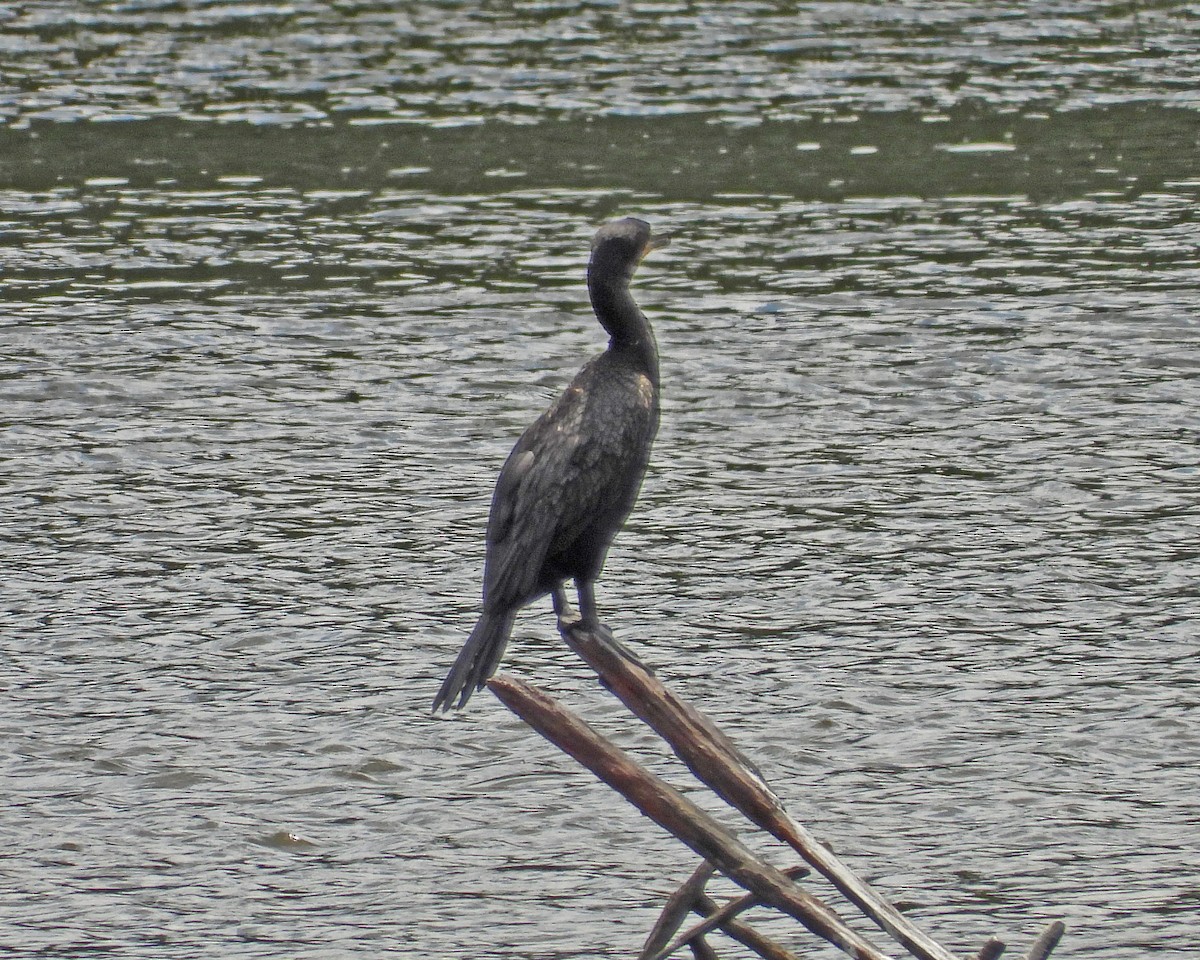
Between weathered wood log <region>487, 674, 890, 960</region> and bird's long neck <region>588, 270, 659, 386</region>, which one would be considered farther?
bird's long neck <region>588, 270, 659, 386</region>

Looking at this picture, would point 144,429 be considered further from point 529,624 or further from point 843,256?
point 843,256

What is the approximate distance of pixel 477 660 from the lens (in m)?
6.54

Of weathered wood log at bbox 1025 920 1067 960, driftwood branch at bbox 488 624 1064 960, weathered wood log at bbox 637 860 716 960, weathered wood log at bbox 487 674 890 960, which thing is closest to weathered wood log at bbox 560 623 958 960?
driftwood branch at bbox 488 624 1064 960

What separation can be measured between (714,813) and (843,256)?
9.57 m

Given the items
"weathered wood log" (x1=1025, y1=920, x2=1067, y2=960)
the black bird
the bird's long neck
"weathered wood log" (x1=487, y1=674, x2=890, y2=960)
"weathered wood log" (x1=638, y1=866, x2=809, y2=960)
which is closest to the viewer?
"weathered wood log" (x1=1025, y1=920, x2=1067, y2=960)

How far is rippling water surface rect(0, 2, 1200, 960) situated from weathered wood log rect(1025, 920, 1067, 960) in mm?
1645

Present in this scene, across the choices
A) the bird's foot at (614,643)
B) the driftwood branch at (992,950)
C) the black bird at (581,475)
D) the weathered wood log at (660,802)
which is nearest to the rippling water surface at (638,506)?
the bird's foot at (614,643)

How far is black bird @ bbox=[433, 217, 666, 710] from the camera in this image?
6.71m

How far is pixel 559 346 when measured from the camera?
15.6 metres

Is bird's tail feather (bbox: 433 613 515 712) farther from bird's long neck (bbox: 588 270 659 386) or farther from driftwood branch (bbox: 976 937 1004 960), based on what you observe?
driftwood branch (bbox: 976 937 1004 960)

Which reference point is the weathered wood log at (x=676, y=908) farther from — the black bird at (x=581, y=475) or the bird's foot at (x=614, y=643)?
the black bird at (x=581, y=475)

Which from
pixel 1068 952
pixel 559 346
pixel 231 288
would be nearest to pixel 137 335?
pixel 231 288

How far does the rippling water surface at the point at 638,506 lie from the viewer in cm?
827

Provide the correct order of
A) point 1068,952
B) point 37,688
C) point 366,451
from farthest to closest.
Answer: point 366,451
point 37,688
point 1068,952
